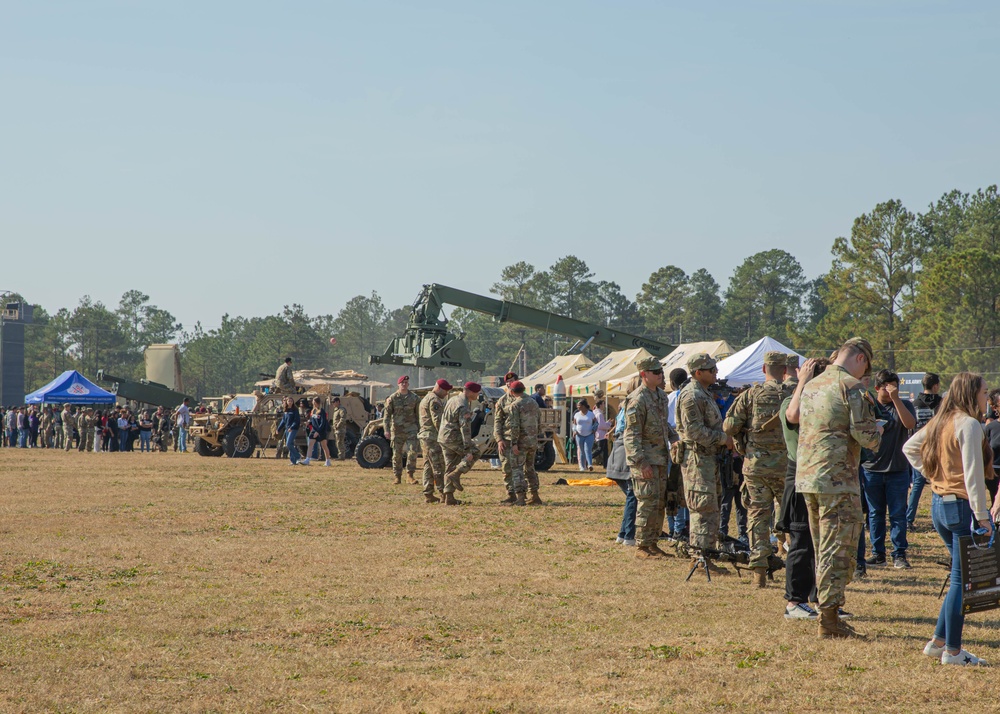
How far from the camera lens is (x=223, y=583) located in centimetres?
884

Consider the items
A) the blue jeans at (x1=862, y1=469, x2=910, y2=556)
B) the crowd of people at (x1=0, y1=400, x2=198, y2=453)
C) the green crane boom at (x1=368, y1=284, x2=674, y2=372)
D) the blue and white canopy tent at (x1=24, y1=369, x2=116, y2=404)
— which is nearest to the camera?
the blue jeans at (x1=862, y1=469, x2=910, y2=556)

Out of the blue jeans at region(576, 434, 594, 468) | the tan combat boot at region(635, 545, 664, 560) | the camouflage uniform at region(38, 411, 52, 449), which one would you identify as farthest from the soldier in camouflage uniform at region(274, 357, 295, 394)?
the tan combat boot at region(635, 545, 664, 560)

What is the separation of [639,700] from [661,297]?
102369 mm

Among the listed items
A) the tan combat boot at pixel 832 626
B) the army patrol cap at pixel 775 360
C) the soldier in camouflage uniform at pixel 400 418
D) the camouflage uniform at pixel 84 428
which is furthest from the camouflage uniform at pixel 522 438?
the camouflage uniform at pixel 84 428

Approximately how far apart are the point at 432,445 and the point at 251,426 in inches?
591

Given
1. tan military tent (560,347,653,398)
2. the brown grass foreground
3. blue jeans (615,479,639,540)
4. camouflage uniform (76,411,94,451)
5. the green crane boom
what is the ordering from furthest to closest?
→ camouflage uniform (76,411,94,451) → the green crane boom → tan military tent (560,347,653,398) → blue jeans (615,479,639,540) → the brown grass foreground

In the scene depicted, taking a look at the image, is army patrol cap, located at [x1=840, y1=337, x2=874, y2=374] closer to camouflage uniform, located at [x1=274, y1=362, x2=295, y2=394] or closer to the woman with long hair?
the woman with long hair

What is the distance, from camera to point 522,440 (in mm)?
15414

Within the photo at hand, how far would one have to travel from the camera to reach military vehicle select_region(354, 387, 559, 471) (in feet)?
72.8

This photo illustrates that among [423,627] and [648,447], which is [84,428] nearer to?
[648,447]

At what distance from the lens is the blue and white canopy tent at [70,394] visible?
133 ft

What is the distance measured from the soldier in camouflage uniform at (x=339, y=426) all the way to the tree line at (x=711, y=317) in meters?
29.2

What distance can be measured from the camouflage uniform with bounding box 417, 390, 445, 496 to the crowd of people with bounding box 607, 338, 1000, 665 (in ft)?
15.8

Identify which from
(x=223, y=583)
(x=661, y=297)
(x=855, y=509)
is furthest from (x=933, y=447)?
(x=661, y=297)
